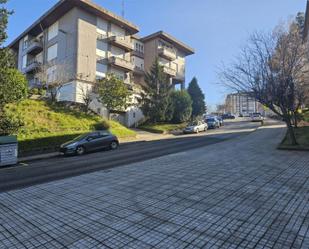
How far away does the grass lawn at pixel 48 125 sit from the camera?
17786 mm

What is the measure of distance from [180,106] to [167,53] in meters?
15.4

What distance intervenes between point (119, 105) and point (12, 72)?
11.1m

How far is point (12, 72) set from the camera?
1767 centimetres

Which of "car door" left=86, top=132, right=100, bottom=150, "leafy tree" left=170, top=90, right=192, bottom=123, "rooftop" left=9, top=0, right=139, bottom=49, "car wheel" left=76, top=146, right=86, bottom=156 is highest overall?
"rooftop" left=9, top=0, right=139, bottom=49

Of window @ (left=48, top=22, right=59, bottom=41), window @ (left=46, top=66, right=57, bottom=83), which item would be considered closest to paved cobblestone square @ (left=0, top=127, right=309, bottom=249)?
window @ (left=46, top=66, right=57, bottom=83)

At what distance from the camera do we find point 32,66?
35906mm

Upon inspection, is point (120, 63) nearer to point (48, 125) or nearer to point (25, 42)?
point (48, 125)

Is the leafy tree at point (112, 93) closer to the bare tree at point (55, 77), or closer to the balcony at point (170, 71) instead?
the bare tree at point (55, 77)

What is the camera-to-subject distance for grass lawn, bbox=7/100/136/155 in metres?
17.8

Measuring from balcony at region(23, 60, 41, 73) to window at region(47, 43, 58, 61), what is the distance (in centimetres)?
189

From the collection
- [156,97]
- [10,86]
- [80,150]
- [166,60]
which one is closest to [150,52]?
[166,60]

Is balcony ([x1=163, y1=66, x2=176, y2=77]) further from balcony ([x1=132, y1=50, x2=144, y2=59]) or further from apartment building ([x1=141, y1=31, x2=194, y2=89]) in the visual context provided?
balcony ([x1=132, y1=50, x2=144, y2=59])

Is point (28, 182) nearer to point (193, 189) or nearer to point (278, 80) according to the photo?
point (193, 189)

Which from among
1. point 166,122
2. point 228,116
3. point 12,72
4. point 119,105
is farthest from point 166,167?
point 228,116
